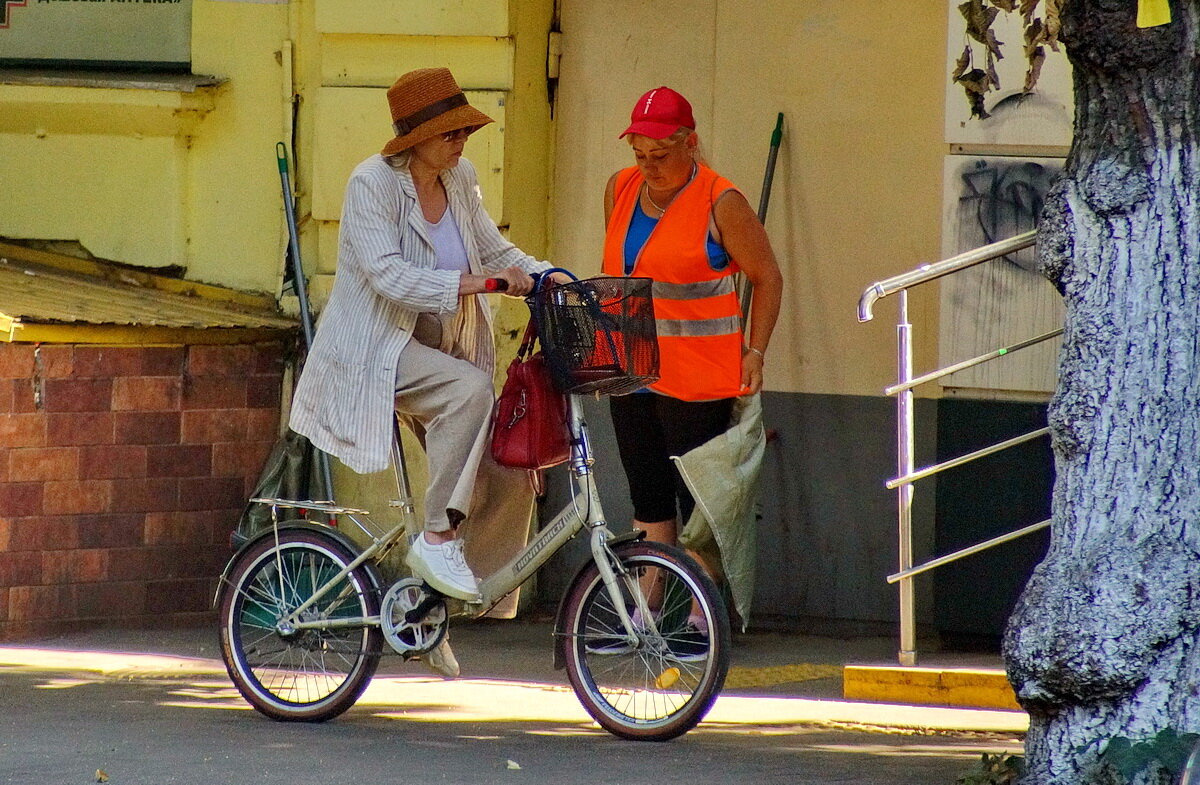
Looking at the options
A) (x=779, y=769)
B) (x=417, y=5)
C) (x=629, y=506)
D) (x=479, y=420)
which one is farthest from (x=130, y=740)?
(x=417, y=5)

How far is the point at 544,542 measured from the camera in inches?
217

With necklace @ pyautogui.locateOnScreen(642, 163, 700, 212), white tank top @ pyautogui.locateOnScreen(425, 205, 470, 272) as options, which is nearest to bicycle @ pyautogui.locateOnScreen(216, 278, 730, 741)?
white tank top @ pyautogui.locateOnScreen(425, 205, 470, 272)

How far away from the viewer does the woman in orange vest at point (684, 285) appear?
6238 millimetres

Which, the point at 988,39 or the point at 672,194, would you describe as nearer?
the point at 988,39

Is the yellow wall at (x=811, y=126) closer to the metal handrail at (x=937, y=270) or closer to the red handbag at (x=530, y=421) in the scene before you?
the metal handrail at (x=937, y=270)

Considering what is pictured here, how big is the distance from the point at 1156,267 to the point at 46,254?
4.89 metres

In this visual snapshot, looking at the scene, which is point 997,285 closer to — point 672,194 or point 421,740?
point 672,194

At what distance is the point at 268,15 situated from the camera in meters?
7.75

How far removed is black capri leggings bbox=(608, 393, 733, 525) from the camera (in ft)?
20.9

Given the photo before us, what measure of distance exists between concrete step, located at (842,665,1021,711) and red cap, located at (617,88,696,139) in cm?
186

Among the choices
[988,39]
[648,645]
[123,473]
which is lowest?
[648,645]

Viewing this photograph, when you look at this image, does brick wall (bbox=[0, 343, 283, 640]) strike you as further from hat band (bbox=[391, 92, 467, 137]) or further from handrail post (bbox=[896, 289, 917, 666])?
handrail post (bbox=[896, 289, 917, 666])

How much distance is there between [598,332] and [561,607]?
0.83m

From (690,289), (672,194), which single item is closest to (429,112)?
(672,194)
